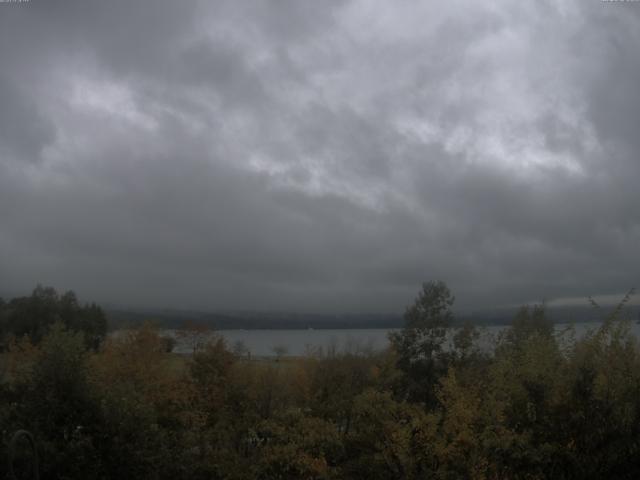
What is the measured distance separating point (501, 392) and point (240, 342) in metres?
27.9

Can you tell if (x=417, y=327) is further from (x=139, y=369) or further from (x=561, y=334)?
(x=561, y=334)

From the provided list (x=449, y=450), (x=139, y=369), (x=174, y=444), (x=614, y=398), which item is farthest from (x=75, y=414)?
(x=139, y=369)

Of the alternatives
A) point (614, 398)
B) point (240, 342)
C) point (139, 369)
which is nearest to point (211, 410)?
point (139, 369)

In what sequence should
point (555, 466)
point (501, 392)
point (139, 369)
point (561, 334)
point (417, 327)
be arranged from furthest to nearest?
point (417, 327) < point (139, 369) < point (561, 334) < point (501, 392) < point (555, 466)

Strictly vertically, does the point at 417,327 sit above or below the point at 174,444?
above

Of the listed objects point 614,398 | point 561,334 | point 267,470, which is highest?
point 561,334

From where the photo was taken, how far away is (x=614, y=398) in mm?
13117

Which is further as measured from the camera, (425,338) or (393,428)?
(425,338)

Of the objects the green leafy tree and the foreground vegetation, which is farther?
the green leafy tree

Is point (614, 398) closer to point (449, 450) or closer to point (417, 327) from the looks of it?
point (449, 450)

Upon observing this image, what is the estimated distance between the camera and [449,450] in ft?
47.0

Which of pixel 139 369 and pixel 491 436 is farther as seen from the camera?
pixel 139 369

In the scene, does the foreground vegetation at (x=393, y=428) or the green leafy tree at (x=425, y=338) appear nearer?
the foreground vegetation at (x=393, y=428)

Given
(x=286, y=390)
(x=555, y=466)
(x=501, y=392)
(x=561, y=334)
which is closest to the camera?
(x=555, y=466)
